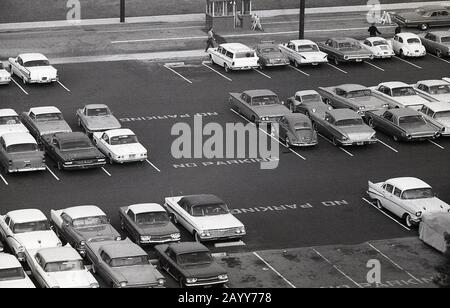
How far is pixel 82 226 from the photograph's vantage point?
4631 centimetres

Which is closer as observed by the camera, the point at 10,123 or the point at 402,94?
the point at 10,123

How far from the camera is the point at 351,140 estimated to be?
57.6 metres

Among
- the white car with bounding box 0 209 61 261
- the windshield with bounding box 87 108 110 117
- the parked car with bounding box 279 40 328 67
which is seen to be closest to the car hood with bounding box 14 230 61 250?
the white car with bounding box 0 209 61 261

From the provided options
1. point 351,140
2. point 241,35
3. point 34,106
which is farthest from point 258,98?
point 241,35

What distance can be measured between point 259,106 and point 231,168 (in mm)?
6857

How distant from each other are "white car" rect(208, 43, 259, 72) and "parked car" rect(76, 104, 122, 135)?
11.1m

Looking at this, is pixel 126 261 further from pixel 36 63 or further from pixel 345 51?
pixel 345 51

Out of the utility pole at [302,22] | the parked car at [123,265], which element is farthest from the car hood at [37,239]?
Result: the utility pole at [302,22]

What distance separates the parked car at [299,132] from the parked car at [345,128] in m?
1.09

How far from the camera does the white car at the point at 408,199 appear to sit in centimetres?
4900

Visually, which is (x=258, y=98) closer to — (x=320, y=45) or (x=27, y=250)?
(x=320, y=45)

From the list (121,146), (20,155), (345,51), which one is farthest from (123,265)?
(345,51)

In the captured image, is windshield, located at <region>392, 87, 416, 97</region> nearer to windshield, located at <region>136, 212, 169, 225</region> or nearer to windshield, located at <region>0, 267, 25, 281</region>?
windshield, located at <region>136, 212, 169, 225</region>

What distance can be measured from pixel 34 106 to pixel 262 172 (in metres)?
13.7
